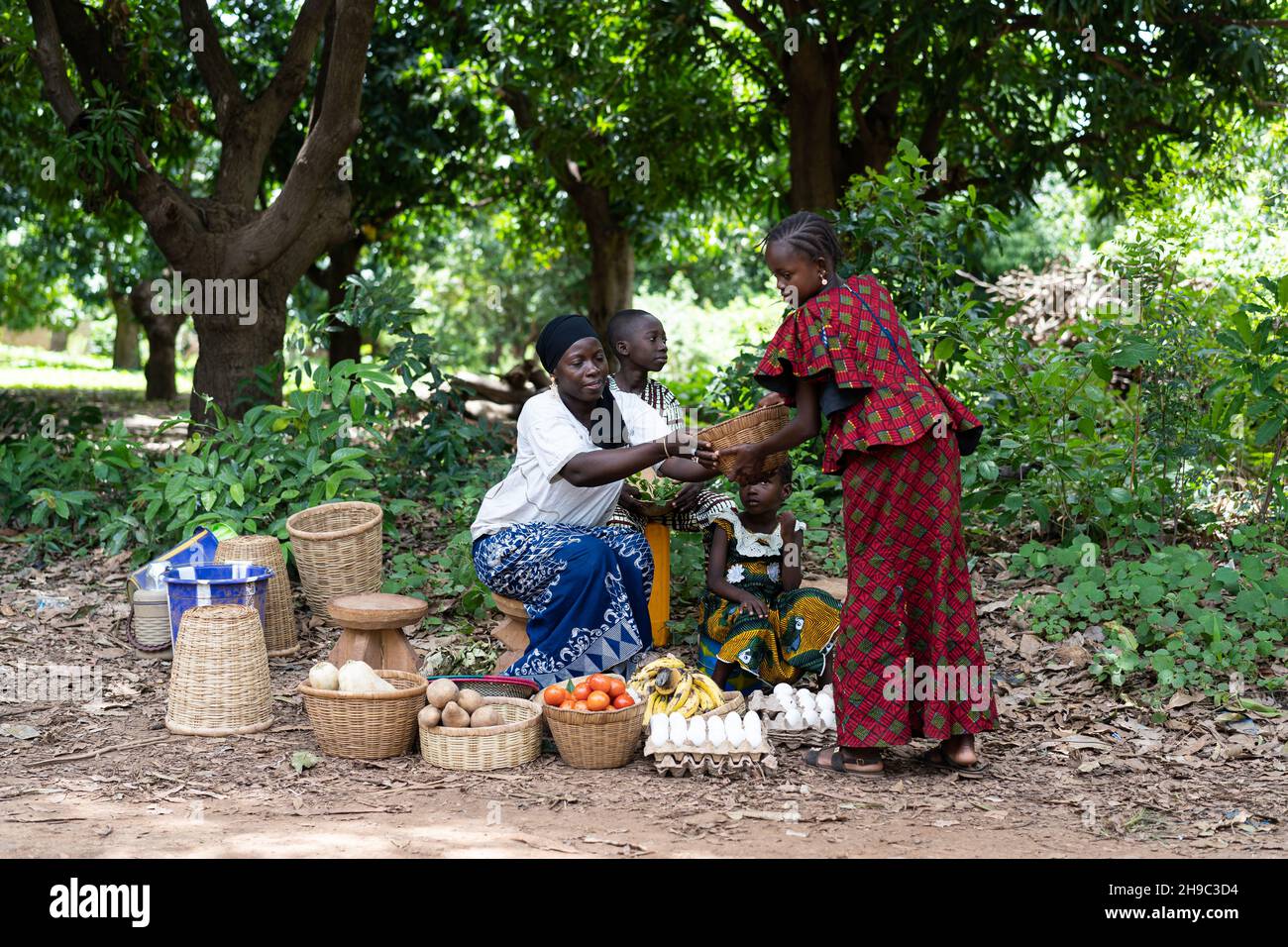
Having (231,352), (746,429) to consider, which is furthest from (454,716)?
(231,352)

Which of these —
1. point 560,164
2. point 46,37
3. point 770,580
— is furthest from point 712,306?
point 770,580

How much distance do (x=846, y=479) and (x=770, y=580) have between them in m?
1.16

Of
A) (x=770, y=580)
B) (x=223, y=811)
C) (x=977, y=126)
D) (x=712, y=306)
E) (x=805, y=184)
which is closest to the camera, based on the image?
(x=223, y=811)

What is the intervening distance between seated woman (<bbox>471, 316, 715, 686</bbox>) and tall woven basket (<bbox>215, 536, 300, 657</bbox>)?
1.40m

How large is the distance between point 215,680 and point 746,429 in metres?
2.33

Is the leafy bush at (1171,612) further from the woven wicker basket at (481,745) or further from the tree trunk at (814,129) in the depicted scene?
the tree trunk at (814,129)

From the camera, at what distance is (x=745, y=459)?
468 centimetres

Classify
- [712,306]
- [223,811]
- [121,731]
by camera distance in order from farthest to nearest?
[712,306] → [121,731] → [223,811]

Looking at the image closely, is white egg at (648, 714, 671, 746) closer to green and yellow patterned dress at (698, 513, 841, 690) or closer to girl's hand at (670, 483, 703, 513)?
green and yellow patterned dress at (698, 513, 841, 690)

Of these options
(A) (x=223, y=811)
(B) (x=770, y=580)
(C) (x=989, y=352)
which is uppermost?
(C) (x=989, y=352)

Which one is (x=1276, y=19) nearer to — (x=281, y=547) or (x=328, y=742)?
(x=281, y=547)

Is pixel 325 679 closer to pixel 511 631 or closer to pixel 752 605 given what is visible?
pixel 511 631

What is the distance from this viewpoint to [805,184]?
396 inches

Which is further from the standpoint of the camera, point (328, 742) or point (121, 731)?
point (121, 731)
